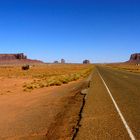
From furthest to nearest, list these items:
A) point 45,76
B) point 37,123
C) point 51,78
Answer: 1. point 45,76
2. point 51,78
3. point 37,123

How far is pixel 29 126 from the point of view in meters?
11.1

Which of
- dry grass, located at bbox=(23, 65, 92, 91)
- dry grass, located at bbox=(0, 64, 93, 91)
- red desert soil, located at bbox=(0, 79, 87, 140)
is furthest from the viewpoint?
dry grass, located at bbox=(0, 64, 93, 91)

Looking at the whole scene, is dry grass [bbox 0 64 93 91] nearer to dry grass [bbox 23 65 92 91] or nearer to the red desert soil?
dry grass [bbox 23 65 92 91]

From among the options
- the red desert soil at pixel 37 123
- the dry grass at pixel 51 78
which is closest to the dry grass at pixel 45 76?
the dry grass at pixel 51 78

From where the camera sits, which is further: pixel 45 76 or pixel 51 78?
pixel 45 76

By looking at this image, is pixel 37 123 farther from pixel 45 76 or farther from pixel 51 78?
pixel 45 76

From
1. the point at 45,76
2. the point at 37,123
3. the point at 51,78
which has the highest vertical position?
the point at 37,123

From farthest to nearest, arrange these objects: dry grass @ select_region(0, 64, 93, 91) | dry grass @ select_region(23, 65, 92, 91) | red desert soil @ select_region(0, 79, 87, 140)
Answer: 1. dry grass @ select_region(0, 64, 93, 91)
2. dry grass @ select_region(23, 65, 92, 91)
3. red desert soil @ select_region(0, 79, 87, 140)

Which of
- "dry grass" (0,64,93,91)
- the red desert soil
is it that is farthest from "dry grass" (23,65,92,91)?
the red desert soil

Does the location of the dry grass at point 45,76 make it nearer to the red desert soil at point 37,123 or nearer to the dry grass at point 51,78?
the dry grass at point 51,78

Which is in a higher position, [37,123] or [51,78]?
[37,123]

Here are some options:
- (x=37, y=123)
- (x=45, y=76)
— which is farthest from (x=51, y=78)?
(x=37, y=123)

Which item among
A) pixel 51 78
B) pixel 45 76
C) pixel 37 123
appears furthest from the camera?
pixel 45 76

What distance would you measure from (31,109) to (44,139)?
6354 mm
